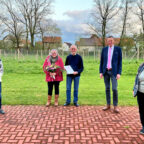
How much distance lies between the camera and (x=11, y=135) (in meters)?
3.63

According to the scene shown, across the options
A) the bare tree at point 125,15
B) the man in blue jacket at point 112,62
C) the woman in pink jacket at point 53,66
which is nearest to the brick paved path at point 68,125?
the man in blue jacket at point 112,62

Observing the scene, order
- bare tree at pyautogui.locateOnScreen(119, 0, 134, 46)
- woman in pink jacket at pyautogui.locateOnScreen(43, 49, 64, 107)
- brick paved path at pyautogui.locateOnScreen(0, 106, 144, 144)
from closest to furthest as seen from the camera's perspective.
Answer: brick paved path at pyautogui.locateOnScreen(0, 106, 144, 144) < woman in pink jacket at pyautogui.locateOnScreen(43, 49, 64, 107) < bare tree at pyautogui.locateOnScreen(119, 0, 134, 46)

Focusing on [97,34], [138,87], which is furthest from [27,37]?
[138,87]

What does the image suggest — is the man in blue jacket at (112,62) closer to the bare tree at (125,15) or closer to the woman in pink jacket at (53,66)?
the woman in pink jacket at (53,66)

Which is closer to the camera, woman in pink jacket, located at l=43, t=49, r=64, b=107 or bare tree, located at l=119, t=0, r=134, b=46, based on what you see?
woman in pink jacket, located at l=43, t=49, r=64, b=107

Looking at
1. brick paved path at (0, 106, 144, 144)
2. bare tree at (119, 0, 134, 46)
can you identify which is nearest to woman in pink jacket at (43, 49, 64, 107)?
brick paved path at (0, 106, 144, 144)

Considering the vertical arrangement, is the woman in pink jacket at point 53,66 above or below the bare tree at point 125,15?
below

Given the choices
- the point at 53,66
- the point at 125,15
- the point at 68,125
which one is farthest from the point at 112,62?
the point at 125,15

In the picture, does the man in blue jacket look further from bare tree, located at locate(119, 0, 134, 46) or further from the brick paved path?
bare tree, located at locate(119, 0, 134, 46)

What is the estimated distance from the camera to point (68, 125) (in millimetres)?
4145

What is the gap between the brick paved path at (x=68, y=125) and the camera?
347cm

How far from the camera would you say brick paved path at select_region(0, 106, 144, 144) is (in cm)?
347

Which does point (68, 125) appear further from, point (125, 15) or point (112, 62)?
point (125, 15)

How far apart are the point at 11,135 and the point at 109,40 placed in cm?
344
